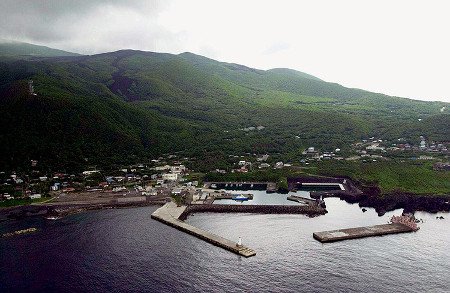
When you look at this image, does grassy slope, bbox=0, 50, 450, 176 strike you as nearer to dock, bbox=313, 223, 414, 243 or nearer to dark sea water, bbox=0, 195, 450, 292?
dark sea water, bbox=0, 195, 450, 292

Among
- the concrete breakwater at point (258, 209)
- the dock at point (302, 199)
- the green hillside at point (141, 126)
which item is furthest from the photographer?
the green hillside at point (141, 126)

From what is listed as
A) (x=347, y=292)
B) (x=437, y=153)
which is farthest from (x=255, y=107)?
(x=347, y=292)

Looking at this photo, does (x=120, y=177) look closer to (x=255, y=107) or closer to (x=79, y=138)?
(x=79, y=138)

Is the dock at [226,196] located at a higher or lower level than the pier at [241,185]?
lower

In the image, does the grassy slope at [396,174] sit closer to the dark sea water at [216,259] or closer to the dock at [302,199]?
the dock at [302,199]

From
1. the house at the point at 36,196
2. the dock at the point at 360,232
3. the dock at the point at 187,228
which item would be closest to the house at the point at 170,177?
the dock at the point at 187,228

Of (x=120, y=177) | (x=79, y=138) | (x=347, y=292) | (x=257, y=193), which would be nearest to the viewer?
(x=347, y=292)

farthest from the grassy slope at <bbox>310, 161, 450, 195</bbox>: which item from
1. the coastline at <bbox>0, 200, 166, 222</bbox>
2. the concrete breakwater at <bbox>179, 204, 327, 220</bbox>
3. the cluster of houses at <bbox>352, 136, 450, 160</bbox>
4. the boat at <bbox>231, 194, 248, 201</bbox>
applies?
the coastline at <bbox>0, 200, 166, 222</bbox>
